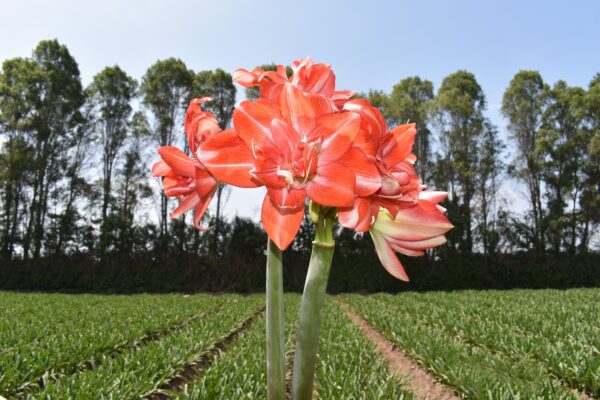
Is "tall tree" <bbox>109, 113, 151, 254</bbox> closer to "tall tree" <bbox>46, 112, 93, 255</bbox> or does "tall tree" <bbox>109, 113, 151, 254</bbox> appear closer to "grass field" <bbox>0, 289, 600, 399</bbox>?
"tall tree" <bbox>46, 112, 93, 255</bbox>

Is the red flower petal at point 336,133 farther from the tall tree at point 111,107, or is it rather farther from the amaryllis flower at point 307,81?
the tall tree at point 111,107

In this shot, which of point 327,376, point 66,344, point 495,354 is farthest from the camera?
point 495,354

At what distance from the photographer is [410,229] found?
73 centimetres

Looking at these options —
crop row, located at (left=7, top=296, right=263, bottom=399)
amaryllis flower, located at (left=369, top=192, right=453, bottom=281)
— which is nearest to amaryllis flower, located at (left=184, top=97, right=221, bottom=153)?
amaryllis flower, located at (left=369, top=192, right=453, bottom=281)

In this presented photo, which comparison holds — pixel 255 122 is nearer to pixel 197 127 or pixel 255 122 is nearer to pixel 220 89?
pixel 197 127

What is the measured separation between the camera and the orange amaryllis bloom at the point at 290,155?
0.60 metres

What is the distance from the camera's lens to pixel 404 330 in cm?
685

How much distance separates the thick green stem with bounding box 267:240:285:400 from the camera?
687mm

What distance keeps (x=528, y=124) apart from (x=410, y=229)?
3101 centimetres

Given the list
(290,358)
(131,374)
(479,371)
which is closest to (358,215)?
(131,374)

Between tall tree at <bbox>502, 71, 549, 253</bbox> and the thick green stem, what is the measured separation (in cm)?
2866

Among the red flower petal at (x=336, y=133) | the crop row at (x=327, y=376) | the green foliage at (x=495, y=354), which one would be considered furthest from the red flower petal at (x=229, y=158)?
the green foliage at (x=495, y=354)

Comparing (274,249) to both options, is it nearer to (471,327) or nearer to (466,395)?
(466,395)

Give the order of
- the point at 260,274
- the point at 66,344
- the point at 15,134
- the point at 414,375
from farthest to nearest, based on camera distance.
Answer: the point at 15,134
the point at 260,274
the point at 66,344
the point at 414,375
